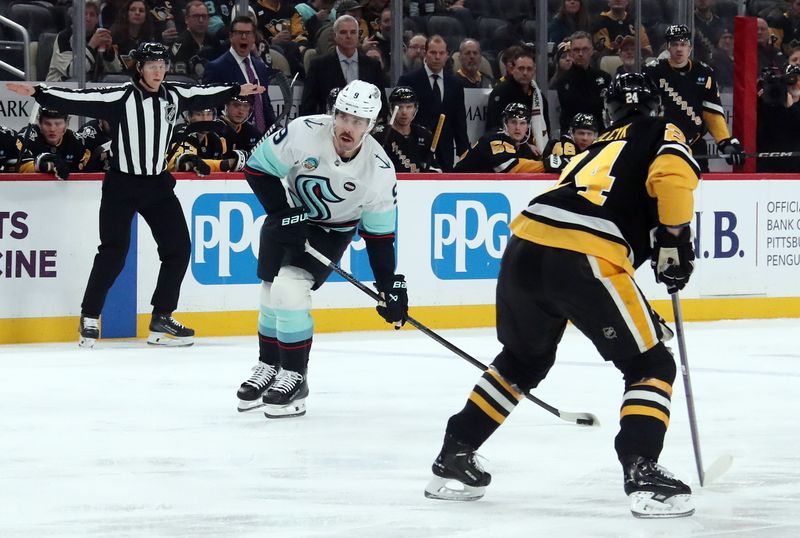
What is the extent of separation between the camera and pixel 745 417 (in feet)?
16.6

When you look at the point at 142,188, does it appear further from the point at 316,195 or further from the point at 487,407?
the point at 487,407

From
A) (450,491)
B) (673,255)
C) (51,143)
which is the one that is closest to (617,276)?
(673,255)

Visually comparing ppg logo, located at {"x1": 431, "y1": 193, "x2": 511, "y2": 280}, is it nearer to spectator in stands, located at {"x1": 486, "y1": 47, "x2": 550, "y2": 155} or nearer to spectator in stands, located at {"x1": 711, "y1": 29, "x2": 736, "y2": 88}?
spectator in stands, located at {"x1": 486, "y1": 47, "x2": 550, "y2": 155}

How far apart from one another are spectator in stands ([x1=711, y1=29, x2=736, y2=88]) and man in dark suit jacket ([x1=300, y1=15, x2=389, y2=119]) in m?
3.28

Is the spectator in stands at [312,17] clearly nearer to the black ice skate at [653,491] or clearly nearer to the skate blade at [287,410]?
the skate blade at [287,410]

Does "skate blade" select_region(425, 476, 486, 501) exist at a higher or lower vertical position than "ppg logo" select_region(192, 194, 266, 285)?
lower

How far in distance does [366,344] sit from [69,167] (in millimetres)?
1847

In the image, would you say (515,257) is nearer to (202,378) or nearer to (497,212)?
(202,378)

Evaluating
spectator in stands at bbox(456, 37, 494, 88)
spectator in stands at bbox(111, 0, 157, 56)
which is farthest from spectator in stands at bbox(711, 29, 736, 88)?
spectator in stands at bbox(111, 0, 157, 56)

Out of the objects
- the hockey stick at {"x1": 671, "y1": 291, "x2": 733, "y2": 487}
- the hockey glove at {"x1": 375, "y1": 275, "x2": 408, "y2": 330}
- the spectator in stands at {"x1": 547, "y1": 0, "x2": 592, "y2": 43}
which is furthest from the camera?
the spectator in stands at {"x1": 547, "y1": 0, "x2": 592, "y2": 43}

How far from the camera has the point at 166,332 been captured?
734cm

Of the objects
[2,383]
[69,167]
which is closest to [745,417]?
[2,383]

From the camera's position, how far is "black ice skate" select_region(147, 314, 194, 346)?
24.1 ft

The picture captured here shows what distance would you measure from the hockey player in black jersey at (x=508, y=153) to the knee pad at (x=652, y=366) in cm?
521
